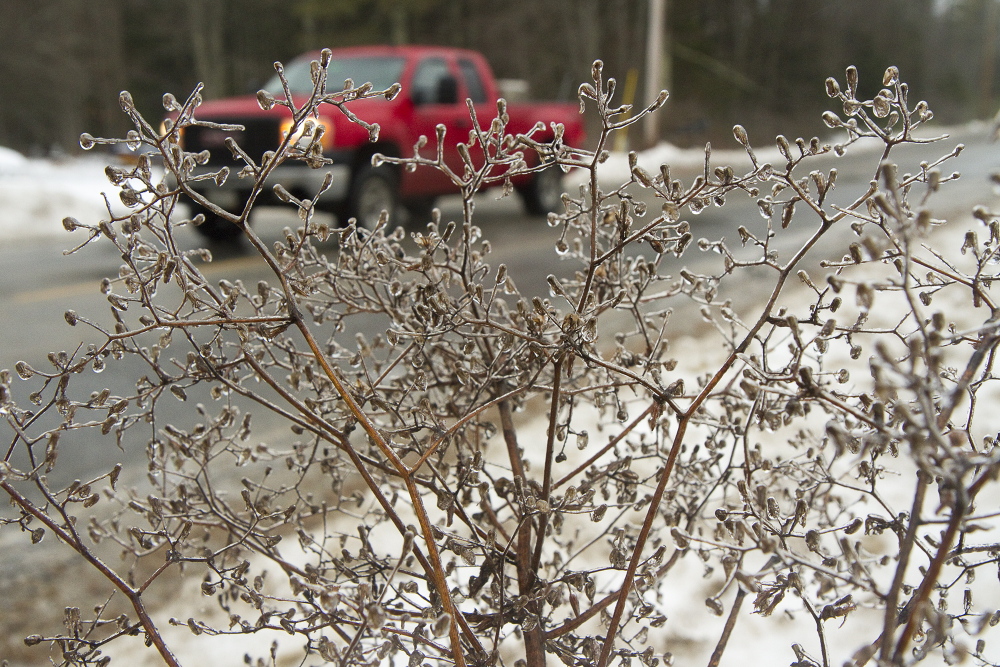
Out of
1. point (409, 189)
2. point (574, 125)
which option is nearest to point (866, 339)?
point (409, 189)

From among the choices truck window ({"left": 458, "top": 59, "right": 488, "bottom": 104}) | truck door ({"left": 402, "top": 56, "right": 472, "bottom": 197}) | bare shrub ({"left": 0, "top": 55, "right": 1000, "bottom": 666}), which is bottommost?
bare shrub ({"left": 0, "top": 55, "right": 1000, "bottom": 666})

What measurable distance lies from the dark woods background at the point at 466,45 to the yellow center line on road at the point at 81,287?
57.3 feet

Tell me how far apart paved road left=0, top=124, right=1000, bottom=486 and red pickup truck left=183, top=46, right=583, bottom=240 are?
2.52 ft

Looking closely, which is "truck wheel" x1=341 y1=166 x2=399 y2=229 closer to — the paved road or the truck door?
the truck door

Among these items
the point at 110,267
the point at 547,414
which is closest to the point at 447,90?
the point at 110,267

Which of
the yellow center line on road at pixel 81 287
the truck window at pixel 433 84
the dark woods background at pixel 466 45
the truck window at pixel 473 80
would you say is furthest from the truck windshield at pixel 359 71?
the dark woods background at pixel 466 45

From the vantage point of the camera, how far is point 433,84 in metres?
10.0

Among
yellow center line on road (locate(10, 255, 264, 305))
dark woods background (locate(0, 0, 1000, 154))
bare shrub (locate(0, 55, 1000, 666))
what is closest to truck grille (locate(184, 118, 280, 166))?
yellow center line on road (locate(10, 255, 264, 305))

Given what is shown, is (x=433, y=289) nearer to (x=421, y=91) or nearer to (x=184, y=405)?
(x=184, y=405)

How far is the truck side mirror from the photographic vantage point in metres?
10.0

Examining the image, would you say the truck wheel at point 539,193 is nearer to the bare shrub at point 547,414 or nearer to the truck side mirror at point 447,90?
the truck side mirror at point 447,90

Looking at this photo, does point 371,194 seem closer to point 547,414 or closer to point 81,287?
point 81,287

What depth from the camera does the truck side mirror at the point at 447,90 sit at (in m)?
10.0

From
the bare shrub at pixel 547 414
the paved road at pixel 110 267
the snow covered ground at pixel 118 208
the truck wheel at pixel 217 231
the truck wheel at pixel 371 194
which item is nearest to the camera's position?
the bare shrub at pixel 547 414
